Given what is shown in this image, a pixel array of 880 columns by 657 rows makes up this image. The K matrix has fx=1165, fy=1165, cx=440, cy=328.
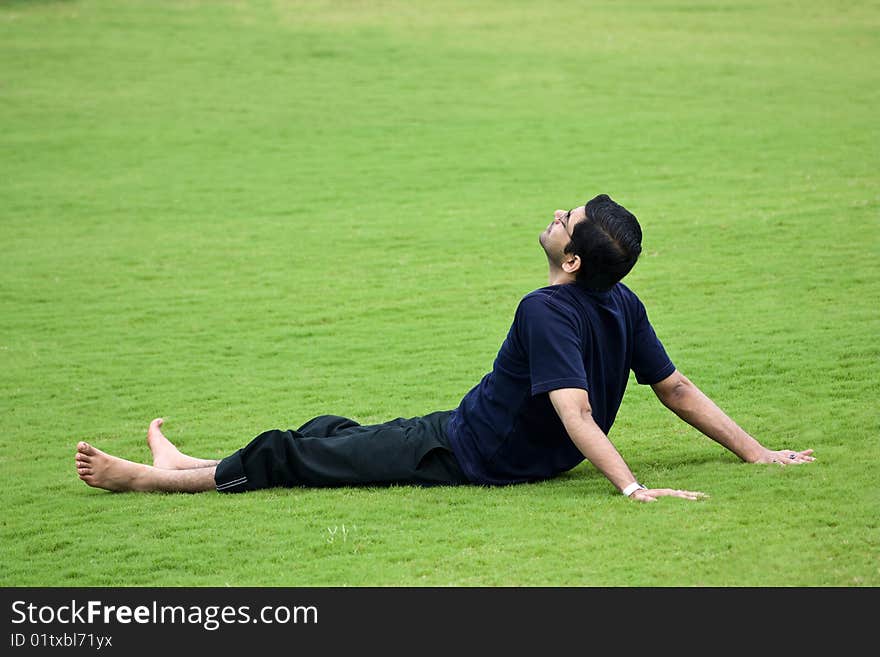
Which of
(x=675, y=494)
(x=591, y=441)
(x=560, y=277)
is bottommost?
(x=675, y=494)

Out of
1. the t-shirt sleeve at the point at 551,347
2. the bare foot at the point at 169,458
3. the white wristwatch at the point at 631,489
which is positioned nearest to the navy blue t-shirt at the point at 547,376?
the t-shirt sleeve at the point at 551,347

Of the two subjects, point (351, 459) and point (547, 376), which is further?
point (351, 459)

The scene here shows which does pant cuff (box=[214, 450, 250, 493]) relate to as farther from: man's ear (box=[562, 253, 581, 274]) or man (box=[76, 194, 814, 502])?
man's ear (box=[562, 253, 581, 274])

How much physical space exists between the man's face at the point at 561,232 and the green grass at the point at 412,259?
1.13 m

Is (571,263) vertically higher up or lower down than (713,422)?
higher up

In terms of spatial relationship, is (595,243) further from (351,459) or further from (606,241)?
(351,459)

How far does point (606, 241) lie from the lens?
529 cm

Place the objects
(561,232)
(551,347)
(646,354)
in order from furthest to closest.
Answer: (646,354), (561,232), (551,347)

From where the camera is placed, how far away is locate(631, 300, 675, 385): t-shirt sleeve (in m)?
5.71

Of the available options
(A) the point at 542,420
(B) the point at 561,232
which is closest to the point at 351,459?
(A) the point at 542,420

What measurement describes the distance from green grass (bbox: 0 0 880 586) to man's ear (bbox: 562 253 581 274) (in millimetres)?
1041

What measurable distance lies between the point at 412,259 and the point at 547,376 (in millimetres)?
8401

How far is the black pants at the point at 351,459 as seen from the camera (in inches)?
227

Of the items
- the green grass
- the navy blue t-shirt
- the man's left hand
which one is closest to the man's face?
the navy blue t-shirt
